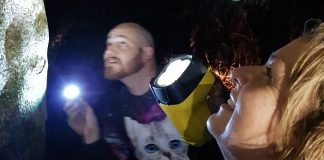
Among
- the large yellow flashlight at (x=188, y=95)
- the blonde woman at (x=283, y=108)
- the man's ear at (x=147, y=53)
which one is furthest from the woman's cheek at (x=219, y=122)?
the man's ear at (x=147, y=53)

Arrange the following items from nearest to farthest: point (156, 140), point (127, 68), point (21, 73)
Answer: point (21, 73)
point (156, 140)
point (127, 68)

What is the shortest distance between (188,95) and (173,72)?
173 mm

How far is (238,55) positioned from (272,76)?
5.61 m

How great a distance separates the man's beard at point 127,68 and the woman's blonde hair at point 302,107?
67.2 inches

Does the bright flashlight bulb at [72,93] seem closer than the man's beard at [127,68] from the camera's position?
No

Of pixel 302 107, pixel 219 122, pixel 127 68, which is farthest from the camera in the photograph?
pixel 127 68

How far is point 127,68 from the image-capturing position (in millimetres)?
2662

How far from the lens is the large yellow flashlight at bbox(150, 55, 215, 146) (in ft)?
5.07

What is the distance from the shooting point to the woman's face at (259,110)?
109 centimetres

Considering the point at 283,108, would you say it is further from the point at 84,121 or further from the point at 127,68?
the point at 84,121

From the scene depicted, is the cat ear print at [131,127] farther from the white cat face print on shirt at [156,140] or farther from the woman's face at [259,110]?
the woman's face at [259,110]

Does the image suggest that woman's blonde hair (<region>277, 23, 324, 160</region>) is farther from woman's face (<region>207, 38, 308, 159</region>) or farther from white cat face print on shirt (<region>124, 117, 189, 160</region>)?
white cat face print on shirt (<region>124, 117, 189, 160</region>)

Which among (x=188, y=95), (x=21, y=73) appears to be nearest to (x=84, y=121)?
(x=21, y=73)

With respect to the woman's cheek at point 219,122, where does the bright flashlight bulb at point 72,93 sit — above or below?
below
